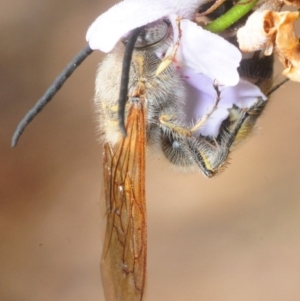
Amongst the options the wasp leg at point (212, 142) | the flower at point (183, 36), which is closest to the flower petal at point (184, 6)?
the flower at point (183, 36)

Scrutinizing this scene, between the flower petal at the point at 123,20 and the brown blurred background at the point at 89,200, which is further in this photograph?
the brown blurred background at the point at 89,200

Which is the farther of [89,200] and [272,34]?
[89,200]

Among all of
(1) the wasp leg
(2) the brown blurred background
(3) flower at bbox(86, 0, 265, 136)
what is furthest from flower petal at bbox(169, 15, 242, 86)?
(2) the brown blurred background

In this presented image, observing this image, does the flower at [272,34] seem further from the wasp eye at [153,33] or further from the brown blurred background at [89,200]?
the brown blurred background at [89,200]

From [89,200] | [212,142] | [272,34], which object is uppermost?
[272,34]

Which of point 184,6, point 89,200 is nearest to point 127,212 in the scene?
point 184,6

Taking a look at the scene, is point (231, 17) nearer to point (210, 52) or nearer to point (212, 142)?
point (210, 52)
